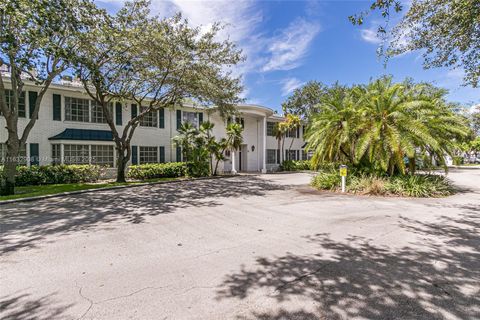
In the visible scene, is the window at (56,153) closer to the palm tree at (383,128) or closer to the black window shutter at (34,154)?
the black window shutter at (34,154)

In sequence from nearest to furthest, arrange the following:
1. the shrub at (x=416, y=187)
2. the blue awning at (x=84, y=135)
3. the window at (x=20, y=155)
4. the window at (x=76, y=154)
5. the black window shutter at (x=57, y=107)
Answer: the shrub at (x=416, y=187) → the window at (x=20, y=155) → the blue awning at (x=84, y=135) → the black window shutter at (x=57, y=107) → the window at (x=76, y=154)

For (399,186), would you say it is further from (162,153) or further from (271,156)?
(271,156)

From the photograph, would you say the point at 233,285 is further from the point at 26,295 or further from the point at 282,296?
the point at 26,295

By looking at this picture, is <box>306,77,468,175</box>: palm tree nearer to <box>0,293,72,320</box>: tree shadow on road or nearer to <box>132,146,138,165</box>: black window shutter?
<box>0,293,72,320</box>: tree shadow on road

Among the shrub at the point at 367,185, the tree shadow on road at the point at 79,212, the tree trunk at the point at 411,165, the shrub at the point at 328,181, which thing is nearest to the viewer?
the tree shadow on road at the point at 79,212

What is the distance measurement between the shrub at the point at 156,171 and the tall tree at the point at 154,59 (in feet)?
5.96

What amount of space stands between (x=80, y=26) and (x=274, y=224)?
35.1 ft

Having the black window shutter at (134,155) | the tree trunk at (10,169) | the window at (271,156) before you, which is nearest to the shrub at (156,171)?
the black window shutter at (134,155)

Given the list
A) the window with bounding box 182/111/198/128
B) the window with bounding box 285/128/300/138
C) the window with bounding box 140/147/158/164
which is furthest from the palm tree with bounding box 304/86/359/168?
the window with bounding box 285/128/300/138

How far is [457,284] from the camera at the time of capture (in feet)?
10.8

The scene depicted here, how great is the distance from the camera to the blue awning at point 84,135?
51.1 ft

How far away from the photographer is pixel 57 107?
15852 mm

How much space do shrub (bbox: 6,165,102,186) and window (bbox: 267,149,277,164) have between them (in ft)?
53.5

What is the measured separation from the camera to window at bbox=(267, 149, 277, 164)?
26.7 meters
